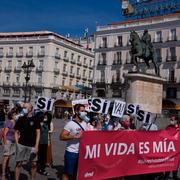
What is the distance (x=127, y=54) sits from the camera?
6469cm

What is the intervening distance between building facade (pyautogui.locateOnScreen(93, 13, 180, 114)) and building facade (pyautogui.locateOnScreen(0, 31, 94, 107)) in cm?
1260

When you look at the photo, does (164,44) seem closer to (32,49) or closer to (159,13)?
(159,13)

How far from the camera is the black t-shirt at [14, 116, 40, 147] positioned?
8.09 meters

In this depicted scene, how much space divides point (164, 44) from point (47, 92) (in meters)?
26.0

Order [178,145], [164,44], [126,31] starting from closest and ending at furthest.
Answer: [178,145], [164,44], [126,31]

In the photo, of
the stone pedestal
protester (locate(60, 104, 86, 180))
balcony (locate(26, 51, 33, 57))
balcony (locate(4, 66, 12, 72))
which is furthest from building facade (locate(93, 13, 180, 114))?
protester (locate(60, 104, 86, 180))

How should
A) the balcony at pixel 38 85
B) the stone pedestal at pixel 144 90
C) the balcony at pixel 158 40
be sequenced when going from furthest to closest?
the balcony at pixel 38 85 → the balcony at pixel 158 40 → the stone pedestal at pixel 144 90

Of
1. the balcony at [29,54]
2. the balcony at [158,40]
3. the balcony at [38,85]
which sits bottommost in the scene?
the balcony at [38,85]

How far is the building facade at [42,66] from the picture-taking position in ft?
257

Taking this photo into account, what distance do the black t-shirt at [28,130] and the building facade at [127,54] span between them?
50.3 meters

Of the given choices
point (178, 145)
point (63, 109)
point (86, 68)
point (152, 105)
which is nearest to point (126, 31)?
point (63, 109)

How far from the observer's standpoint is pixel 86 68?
87.8 meters

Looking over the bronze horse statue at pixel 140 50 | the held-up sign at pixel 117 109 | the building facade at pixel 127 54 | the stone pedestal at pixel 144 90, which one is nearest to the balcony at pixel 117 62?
the building facade at pixel 127 54

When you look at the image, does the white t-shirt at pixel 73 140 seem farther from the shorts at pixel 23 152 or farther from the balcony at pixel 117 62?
the balcony at pixel 117 62
